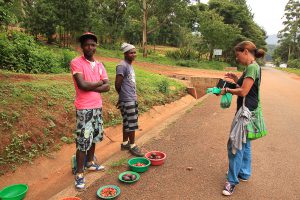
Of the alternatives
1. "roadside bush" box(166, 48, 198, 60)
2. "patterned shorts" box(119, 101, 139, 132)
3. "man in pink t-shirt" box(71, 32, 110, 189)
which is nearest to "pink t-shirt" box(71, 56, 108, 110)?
"man in pink t-shirt" box(71, 32, 110, 189)

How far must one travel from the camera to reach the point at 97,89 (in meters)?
3.66

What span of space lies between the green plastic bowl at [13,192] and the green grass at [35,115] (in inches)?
30.2

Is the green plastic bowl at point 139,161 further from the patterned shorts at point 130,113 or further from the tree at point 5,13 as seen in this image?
the tree at point 5,13

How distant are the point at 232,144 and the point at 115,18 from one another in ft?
89.1

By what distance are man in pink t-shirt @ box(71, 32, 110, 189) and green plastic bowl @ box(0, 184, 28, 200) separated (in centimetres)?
70

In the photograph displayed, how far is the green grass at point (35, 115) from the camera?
474 centimetres

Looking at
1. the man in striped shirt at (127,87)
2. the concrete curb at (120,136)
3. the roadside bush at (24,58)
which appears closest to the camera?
the concrete curb at (120,136)

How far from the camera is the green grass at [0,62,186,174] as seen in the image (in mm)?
4744

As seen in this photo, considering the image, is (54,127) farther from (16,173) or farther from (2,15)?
(2,15)

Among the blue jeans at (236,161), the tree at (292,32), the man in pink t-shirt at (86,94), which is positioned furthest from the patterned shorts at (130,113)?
the tree at (292,32)

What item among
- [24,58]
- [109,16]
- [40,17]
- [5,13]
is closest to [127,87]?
[5,13]

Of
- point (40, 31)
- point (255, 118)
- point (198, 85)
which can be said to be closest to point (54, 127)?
point (255, 118)

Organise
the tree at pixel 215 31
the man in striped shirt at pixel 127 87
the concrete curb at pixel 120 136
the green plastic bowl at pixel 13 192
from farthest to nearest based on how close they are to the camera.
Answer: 1. the tree at pixel 215 31
2. the man in striped shirt at pixel 127 87
3. the concrete curb at pixel 120 136
4. the green plastic bowl at pixel 13 192

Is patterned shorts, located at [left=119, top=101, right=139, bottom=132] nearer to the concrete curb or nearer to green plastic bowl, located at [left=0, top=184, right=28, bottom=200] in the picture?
the concrete curb
